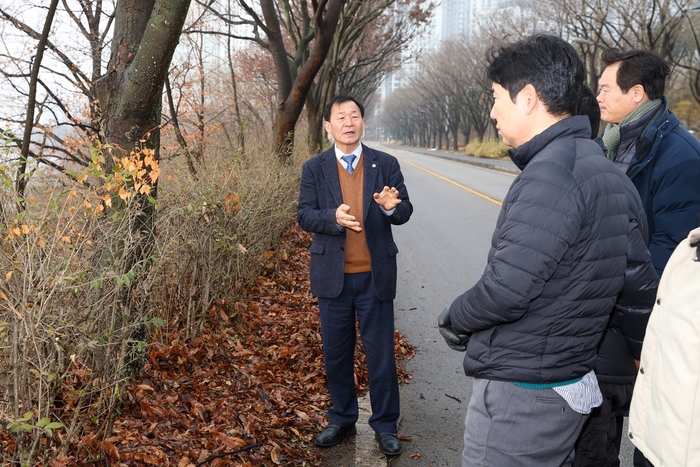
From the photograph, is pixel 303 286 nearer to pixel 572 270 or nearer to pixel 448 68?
pixel 572 270

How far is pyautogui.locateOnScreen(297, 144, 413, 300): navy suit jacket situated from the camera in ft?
12.7

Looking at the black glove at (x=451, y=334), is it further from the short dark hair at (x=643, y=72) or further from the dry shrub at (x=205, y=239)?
the dry shrub at (x=205, y=239)

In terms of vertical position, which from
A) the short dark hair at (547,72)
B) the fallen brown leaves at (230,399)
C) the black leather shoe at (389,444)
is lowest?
the black leather shoe at (389,444)

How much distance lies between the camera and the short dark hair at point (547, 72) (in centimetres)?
225

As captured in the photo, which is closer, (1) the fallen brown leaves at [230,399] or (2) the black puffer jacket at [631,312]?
(2) the black puffer jacket at [631,312]

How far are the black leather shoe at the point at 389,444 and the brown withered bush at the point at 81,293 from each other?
1.50 m

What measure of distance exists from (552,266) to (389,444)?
84.3 inches

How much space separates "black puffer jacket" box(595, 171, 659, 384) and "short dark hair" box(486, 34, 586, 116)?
1.33 feet

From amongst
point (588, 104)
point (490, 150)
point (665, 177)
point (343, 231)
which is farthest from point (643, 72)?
point (490, 150)

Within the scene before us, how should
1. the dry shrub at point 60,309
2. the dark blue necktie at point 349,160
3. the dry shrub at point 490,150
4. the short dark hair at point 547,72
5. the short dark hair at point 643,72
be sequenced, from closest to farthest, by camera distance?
the short dark hair at point 547,72 → the dry shrub at point 60,309 → the short dark hair at point 643,72 → the dark blue necktie at point 349,160 → the dry shrub at point 490,150

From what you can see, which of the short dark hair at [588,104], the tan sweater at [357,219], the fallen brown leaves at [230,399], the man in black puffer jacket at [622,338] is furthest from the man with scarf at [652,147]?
the fallen brown leaves at [230,399]

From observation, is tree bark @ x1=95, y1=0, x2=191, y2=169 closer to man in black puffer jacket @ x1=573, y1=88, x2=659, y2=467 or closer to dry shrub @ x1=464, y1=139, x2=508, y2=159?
man in black puffer jacket @ x1=573, y1=88, x2=659, y2=467

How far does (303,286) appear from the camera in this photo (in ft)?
25.1

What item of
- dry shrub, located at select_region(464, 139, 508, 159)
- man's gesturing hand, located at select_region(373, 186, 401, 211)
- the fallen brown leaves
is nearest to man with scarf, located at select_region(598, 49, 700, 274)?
man's gesturing hand, located at select_region(373, 186, 401, 211)
